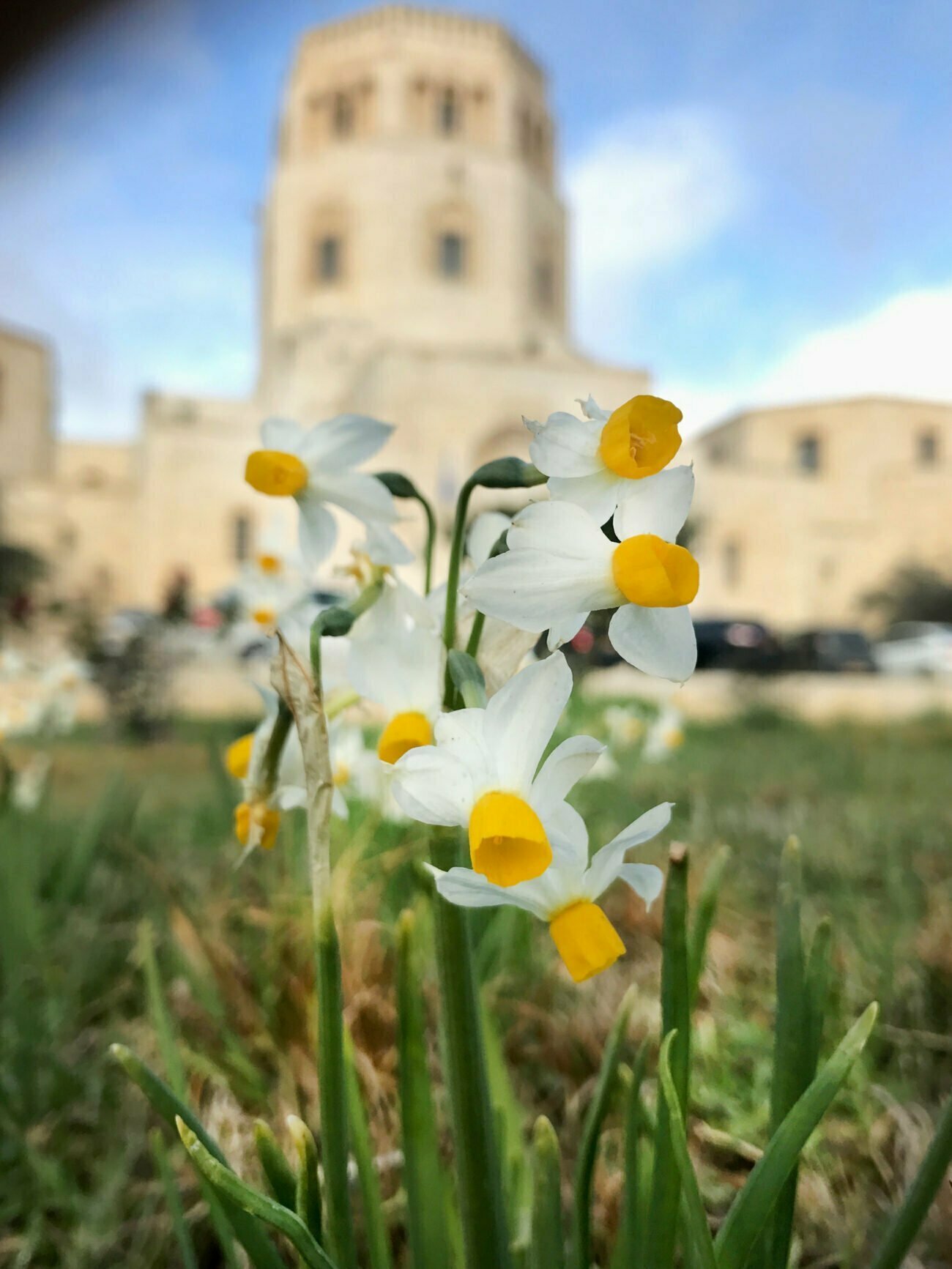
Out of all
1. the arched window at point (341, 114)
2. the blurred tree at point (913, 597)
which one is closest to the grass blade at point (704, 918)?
the blurred tree at point (913, 597)

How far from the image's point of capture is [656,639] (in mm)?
333

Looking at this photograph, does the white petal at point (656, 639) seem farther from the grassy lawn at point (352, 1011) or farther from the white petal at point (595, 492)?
the grassy lawn at point (352, 1011)

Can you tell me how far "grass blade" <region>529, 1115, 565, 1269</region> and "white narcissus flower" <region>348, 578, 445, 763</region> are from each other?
0.63 feet

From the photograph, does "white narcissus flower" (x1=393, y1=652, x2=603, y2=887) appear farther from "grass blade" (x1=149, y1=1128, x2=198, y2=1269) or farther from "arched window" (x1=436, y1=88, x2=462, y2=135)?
"arched window" (x1=436, y1=88, x2=462, y2=135)

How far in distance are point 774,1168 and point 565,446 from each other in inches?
11.5

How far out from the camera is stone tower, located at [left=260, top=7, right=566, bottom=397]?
1744 centimetres

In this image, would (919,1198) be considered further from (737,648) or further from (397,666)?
(737,648)

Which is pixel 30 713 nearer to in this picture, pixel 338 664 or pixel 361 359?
pixel 338 664

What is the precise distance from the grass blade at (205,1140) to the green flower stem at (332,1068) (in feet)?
0.10

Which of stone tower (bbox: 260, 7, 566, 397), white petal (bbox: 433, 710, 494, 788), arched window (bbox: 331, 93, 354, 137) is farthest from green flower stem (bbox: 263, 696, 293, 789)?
arched window (bbox: 331, 93, 354, 137)

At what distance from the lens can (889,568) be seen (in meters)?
18.3

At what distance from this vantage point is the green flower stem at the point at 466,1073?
396 millimetres

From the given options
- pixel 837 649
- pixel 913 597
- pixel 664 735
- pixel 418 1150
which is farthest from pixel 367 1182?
pixel 913 597

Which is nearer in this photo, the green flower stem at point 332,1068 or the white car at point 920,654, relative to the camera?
the green flower stem at point 332,1068
